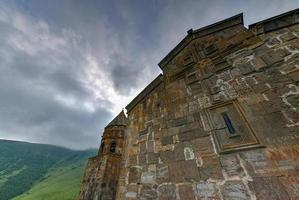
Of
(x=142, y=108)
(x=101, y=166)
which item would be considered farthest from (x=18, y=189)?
(x=142, y=108)

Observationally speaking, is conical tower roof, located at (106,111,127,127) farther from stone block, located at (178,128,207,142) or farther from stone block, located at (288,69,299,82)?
stone block, located at (288,69,299,82)

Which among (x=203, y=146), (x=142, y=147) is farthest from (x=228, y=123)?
(x=142, y=147)

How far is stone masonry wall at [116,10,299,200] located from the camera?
2428 mm

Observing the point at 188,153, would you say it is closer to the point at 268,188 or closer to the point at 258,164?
the point at 258,164

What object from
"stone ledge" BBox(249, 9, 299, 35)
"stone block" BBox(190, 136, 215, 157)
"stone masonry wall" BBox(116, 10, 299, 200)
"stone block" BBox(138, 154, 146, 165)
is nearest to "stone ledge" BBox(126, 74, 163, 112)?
"stone masonry wall" BBox(116, 10, 299, 200)

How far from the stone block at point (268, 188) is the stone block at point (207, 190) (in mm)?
627

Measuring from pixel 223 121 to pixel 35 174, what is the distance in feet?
474

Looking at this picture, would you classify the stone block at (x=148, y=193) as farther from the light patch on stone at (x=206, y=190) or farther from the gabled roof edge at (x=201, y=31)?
the gabled roof edge at (x=201, y=31)

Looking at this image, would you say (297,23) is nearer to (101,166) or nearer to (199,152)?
(199,152)

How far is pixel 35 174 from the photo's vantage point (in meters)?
105

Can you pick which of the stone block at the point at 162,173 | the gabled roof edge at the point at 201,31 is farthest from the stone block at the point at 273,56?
the stone block at the point at 162,173

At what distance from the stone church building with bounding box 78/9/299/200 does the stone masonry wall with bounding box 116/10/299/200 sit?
14mm

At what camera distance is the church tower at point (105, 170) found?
12.3 m

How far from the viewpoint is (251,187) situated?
2.34 meters
